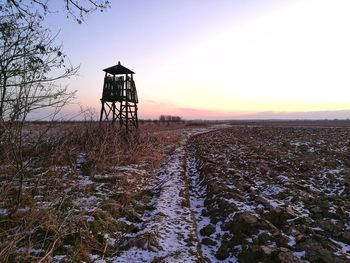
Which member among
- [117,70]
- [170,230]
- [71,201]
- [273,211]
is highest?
[117,70]

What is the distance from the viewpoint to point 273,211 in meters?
9.17

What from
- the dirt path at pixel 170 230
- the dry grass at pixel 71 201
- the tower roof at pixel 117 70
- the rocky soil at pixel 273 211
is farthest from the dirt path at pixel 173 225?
the tower roof at pixel 117 70

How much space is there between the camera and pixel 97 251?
7234 millimetres

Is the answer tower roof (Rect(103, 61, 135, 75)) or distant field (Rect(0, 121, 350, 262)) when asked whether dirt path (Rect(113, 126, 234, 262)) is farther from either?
tower roof (Rect(103, 61, 135, 75))

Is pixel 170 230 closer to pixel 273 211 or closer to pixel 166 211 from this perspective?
pixel 166 211

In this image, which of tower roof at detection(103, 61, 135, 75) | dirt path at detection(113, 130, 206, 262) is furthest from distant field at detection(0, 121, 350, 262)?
tower roof at detection(103, 61, 135, 75)

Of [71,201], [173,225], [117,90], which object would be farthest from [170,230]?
[117,90]

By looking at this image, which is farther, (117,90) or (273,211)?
(117,90)

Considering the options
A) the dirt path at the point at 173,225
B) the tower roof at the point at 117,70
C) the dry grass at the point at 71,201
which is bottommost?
the dirt path at the point at 173,225

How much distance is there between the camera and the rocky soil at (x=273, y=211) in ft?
23.4

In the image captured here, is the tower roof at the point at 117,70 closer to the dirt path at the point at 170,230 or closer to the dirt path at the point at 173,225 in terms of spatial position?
the dirt path at the point at 173,225

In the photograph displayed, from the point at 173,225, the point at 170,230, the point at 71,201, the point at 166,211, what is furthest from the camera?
Result: the point at 166,211

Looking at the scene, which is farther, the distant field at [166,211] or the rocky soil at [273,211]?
the rocky soil at [273,211]

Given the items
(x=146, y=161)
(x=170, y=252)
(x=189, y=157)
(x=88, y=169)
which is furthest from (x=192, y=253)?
(x=189, y=157)
